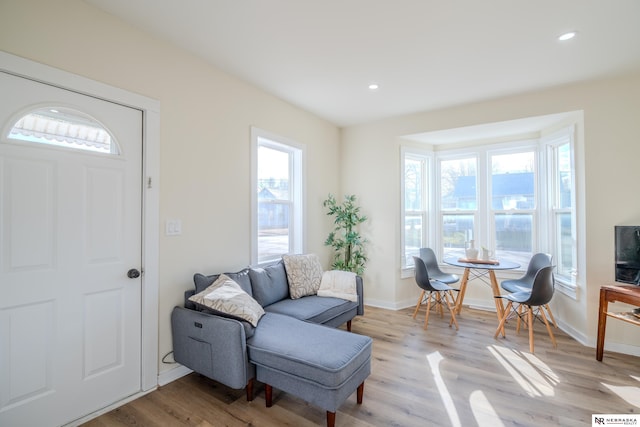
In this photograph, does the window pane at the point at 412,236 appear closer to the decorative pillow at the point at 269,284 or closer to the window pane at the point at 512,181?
the window pane at the point at 512,181

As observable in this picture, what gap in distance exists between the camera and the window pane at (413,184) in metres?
4.50

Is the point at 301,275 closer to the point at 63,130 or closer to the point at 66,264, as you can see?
the point at 66,264

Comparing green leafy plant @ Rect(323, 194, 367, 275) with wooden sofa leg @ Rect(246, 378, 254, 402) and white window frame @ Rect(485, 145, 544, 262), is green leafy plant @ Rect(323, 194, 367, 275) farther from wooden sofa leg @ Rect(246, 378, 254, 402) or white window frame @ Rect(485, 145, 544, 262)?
wooden sofa leg @ Rect(246, 378, 254, 402)

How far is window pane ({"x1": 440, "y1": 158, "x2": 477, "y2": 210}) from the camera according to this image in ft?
14.8


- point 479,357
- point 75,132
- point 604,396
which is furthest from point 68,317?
point 604,396

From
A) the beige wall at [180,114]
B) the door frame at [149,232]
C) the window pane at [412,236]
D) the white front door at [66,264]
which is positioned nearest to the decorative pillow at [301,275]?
the beige wall at [180,114]

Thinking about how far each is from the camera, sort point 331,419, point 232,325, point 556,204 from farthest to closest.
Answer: point 556,204, point 232,325, point 331,419

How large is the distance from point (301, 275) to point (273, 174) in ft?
4.25

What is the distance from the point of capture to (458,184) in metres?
4.62

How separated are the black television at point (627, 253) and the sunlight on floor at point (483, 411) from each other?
1.88 m

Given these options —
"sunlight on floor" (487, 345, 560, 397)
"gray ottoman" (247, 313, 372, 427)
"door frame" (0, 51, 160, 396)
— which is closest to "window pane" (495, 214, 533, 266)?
"sunlight on floor" (487, 345, 560, 397)

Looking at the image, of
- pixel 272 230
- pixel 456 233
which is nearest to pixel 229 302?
pixel 272 230

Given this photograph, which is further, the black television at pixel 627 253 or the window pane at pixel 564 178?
the window pane at pixel 564 178

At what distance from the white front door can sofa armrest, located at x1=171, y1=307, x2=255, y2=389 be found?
30 centimetres
